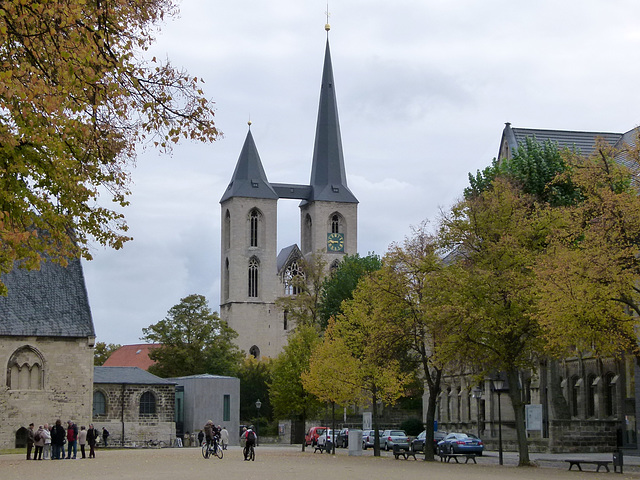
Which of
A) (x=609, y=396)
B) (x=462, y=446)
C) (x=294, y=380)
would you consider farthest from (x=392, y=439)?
(x=609, y=396)

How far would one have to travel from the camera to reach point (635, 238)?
28.1 metres

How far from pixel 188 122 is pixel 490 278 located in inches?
766

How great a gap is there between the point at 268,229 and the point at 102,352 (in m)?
27.5

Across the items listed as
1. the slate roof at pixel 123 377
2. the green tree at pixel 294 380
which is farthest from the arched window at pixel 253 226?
the green tree at pixel 294 380

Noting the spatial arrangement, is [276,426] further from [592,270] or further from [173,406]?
[592,270]

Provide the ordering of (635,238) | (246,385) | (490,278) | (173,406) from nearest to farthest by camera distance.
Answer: (635,238), (490,278), (173,406), (246,385)

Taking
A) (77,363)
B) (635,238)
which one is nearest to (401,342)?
(635,238)

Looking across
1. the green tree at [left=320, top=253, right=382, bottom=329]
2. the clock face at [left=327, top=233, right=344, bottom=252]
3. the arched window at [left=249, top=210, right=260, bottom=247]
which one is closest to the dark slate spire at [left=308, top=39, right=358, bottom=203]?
the clock face at [left=327, top=233, right=344, bottom=252]

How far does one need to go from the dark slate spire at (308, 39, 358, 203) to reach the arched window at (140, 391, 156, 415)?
7431 cm

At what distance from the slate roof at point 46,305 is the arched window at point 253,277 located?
7743 centimetres

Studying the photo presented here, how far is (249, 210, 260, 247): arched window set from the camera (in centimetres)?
13400

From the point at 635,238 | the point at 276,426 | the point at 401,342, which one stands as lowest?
the point at 276,426

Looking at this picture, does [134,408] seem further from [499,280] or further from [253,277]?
[253,277]

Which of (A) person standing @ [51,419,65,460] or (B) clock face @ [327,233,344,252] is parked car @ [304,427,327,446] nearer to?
(A) person standing @ [51,419,65,460]
